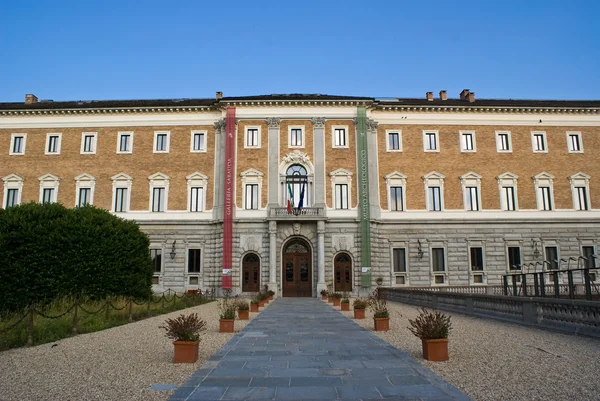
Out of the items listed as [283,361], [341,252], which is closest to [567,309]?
[283,361]

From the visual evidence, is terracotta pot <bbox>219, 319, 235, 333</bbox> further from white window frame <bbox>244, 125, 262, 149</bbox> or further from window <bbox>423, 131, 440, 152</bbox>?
window <bbox>423, 131, 440, 152</bbox>

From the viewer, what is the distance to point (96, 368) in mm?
8273

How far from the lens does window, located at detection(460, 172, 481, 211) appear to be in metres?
33.8

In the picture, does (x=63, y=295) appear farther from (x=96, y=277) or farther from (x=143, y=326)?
(x=143, y=326)

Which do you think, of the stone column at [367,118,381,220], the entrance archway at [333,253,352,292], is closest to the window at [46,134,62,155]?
the entrance archway at [333,253,352,292]

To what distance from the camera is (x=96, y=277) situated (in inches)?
796

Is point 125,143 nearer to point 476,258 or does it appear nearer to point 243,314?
point 243,314

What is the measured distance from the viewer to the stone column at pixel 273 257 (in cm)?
3128

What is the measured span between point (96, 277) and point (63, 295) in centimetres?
145

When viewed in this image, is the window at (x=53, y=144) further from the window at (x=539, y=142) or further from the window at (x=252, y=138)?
the window at (x=539, y=142)

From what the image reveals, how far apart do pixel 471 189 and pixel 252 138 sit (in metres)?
16.7

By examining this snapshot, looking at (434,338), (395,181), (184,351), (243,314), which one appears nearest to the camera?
(184,351)

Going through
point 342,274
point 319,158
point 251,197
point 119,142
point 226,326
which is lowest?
point 226,326

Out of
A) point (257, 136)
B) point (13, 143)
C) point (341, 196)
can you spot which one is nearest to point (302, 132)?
point (257, 136)
